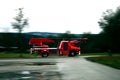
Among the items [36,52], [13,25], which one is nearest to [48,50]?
[36,52]

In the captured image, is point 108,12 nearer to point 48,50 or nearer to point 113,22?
point 113,22

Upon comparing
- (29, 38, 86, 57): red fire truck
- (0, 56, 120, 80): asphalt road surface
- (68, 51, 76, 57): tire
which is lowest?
(68, 51, 76, 57): tire

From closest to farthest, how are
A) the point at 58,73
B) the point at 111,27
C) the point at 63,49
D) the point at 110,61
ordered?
the point at 58,73 < the point at 110,61 < the point at 63,49 < the point at 111,27

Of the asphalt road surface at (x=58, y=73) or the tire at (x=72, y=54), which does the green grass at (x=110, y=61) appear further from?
the tire at (x=72, y=54)

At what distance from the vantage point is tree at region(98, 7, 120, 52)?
60250 millimetres

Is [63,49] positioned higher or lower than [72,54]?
higher

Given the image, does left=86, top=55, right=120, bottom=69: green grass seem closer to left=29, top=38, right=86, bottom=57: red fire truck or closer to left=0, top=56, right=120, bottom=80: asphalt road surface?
left=0, top=56, right=120, bottom=80: asphalt road surface

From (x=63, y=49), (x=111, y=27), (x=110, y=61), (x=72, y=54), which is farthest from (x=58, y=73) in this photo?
(x=111, y=27)

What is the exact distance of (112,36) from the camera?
2404 inches

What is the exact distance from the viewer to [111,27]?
6084 cm

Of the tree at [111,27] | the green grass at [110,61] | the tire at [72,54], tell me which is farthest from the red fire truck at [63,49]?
the green grass at [110,61]

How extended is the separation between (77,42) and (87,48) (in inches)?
674

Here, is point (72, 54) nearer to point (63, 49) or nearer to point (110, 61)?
point (63, 49)

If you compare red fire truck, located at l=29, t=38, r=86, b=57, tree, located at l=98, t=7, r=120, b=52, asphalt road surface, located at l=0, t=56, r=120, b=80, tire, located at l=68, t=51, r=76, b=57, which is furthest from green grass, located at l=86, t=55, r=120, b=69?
tree, located at l=98, t=7, r=120, b=52
